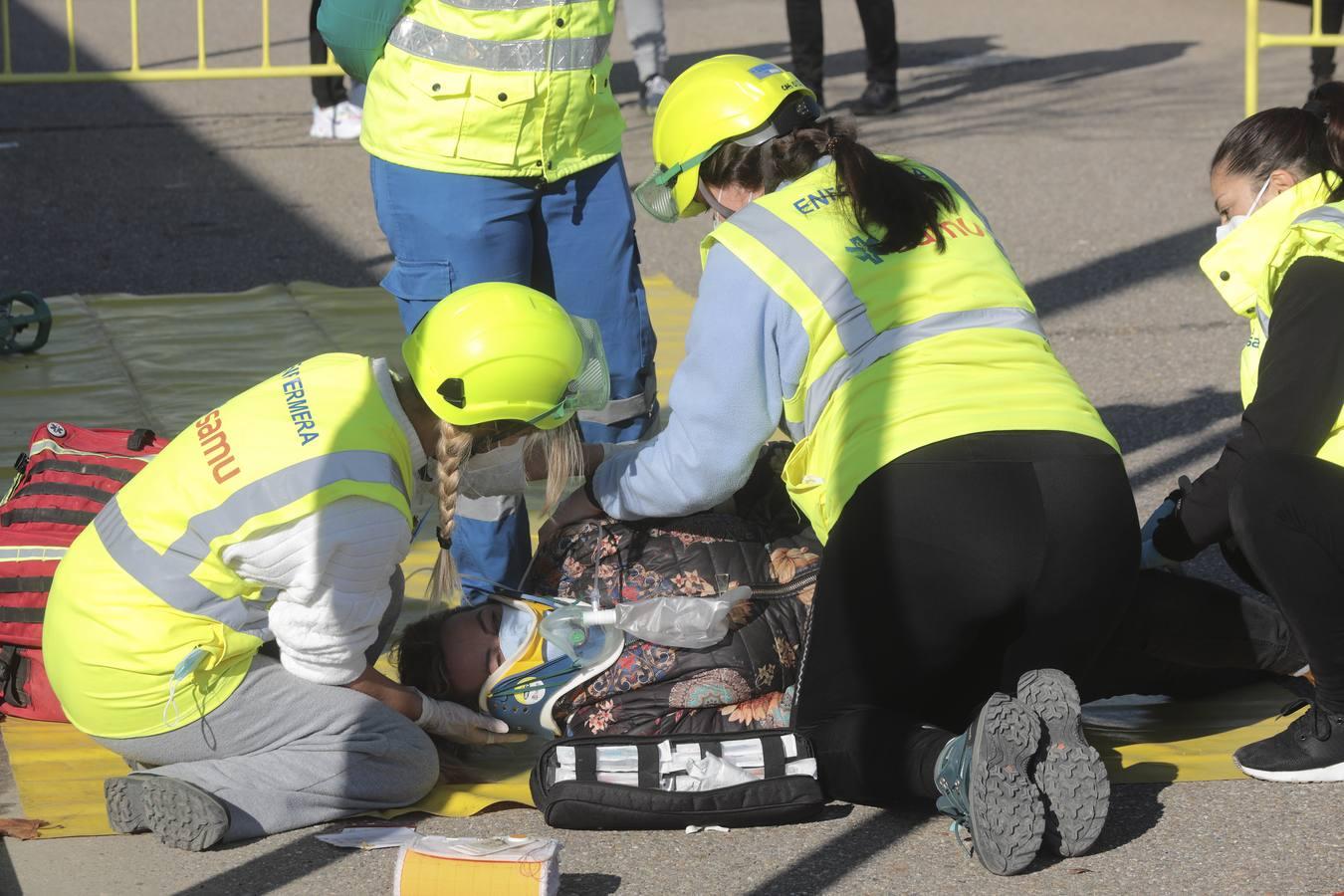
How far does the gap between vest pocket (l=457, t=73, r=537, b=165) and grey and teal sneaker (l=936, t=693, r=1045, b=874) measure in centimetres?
162

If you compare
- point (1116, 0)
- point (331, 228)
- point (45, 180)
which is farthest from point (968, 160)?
point (1116, 0)

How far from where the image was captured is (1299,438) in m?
3.20

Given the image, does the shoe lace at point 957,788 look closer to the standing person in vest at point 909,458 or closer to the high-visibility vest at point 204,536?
the standing person in vest at point 909,458

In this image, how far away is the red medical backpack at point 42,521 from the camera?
3.49 meters

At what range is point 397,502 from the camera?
3014 mm

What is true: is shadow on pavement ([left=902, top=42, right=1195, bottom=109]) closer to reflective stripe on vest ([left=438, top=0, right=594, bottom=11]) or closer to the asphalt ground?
the asphalt ground

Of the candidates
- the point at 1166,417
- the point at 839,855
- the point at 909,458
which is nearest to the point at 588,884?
the point at 839,855

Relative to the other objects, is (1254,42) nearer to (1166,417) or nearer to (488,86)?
(1166,417)

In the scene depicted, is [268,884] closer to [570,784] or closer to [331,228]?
[570,784]

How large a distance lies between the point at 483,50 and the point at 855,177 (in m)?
1.00

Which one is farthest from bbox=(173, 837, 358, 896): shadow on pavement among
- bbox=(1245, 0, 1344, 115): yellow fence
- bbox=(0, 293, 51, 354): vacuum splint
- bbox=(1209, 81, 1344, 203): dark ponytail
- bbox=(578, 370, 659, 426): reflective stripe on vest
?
bbox=(1245, 0, 1344, 115): yellow fence

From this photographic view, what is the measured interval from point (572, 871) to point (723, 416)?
2.74 ft

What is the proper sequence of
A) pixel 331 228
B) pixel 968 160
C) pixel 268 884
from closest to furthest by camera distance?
pixel 268 884 < pixel 331 228 < pixel 968 160

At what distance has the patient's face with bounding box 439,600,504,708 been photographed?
136 inches
